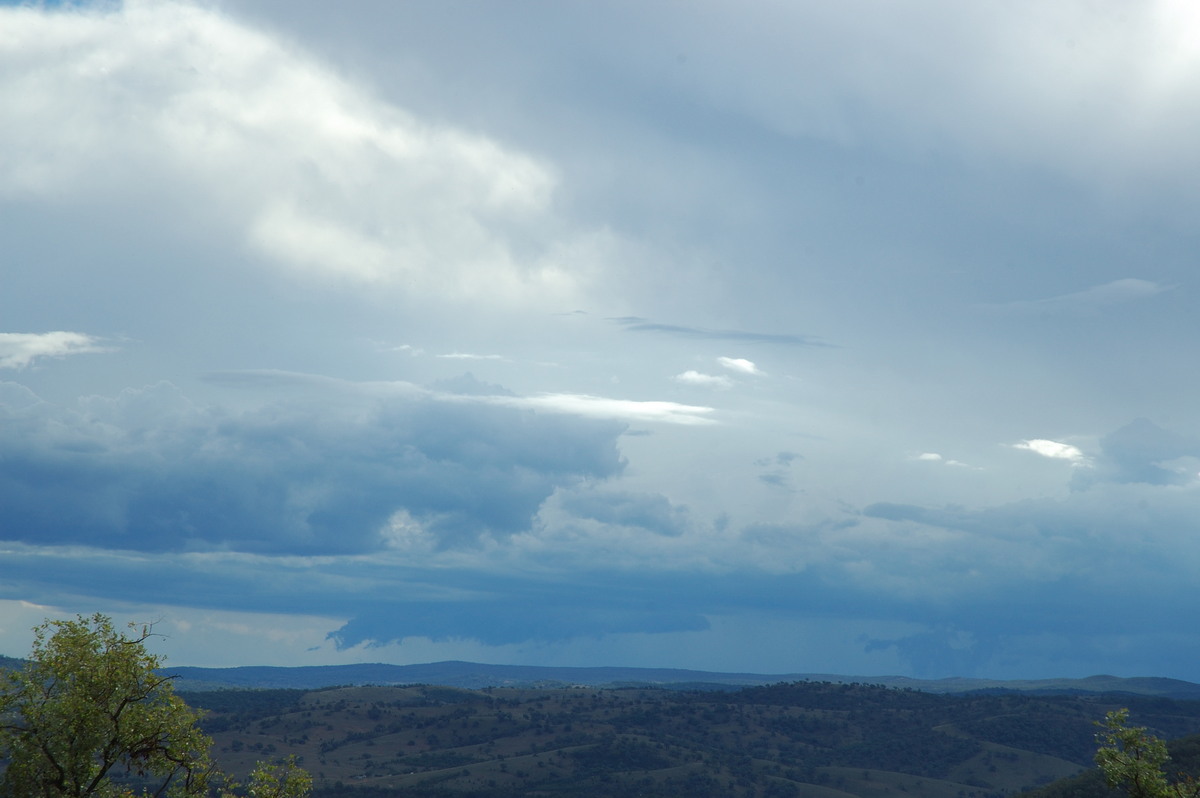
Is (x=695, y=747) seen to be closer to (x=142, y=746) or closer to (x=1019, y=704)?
(x=1019, y=704)

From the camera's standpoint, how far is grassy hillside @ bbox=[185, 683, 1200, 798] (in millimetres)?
134250

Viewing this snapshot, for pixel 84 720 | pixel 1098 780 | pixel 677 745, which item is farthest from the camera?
pixel 677 745

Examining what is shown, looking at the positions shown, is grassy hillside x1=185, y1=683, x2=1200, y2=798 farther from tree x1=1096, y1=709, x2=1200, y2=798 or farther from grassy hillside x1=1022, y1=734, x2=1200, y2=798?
tree x1=1096, y1=709, x2=1200, y2=798

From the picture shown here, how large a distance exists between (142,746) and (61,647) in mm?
3577

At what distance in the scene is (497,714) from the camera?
183500mm

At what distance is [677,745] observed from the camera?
157 meters

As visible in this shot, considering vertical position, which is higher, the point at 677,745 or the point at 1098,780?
the point at 1098,780

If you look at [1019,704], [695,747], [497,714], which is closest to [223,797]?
[695,747]

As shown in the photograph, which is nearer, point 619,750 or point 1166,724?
point 619,750

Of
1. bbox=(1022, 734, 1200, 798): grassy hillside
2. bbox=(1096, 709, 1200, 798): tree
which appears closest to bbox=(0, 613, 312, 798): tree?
bbox=(1096, 709, 1200, 798): tree

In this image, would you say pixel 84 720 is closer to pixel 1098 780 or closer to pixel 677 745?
pixel 1098 780

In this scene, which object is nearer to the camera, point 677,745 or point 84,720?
point 84,720

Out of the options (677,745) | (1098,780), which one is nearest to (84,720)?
(1098,780)

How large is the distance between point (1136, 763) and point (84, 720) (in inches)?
1159
